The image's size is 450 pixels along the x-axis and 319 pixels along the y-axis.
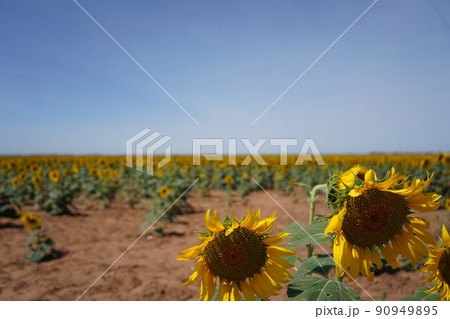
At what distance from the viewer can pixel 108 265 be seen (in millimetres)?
5469

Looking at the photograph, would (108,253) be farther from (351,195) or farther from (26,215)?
(351,195)

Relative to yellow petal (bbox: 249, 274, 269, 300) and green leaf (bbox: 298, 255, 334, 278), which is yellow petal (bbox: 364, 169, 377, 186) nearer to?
green leaf (bbox: 298, 255, 334, 278)

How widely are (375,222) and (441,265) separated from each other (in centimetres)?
51

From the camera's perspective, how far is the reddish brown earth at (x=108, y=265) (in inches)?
172

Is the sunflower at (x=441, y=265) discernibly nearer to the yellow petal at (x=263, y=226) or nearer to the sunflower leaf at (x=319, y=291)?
the sunflower leaf at (x=319, y=291)

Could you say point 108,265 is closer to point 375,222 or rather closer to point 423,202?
point 375,222

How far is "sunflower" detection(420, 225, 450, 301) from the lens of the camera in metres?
1.42

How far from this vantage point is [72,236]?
7.30 meters

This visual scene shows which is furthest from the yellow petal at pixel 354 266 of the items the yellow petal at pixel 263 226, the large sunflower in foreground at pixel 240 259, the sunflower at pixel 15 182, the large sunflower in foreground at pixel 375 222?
the sunflower at pixel 15 182

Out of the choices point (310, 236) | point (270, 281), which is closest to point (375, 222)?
point (310, 236)

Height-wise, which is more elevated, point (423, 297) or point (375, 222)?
point (375, 222)

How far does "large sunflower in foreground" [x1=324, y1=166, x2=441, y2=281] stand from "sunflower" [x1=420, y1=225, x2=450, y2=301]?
14cm

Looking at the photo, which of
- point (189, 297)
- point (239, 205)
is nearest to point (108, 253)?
point (189, 297)
